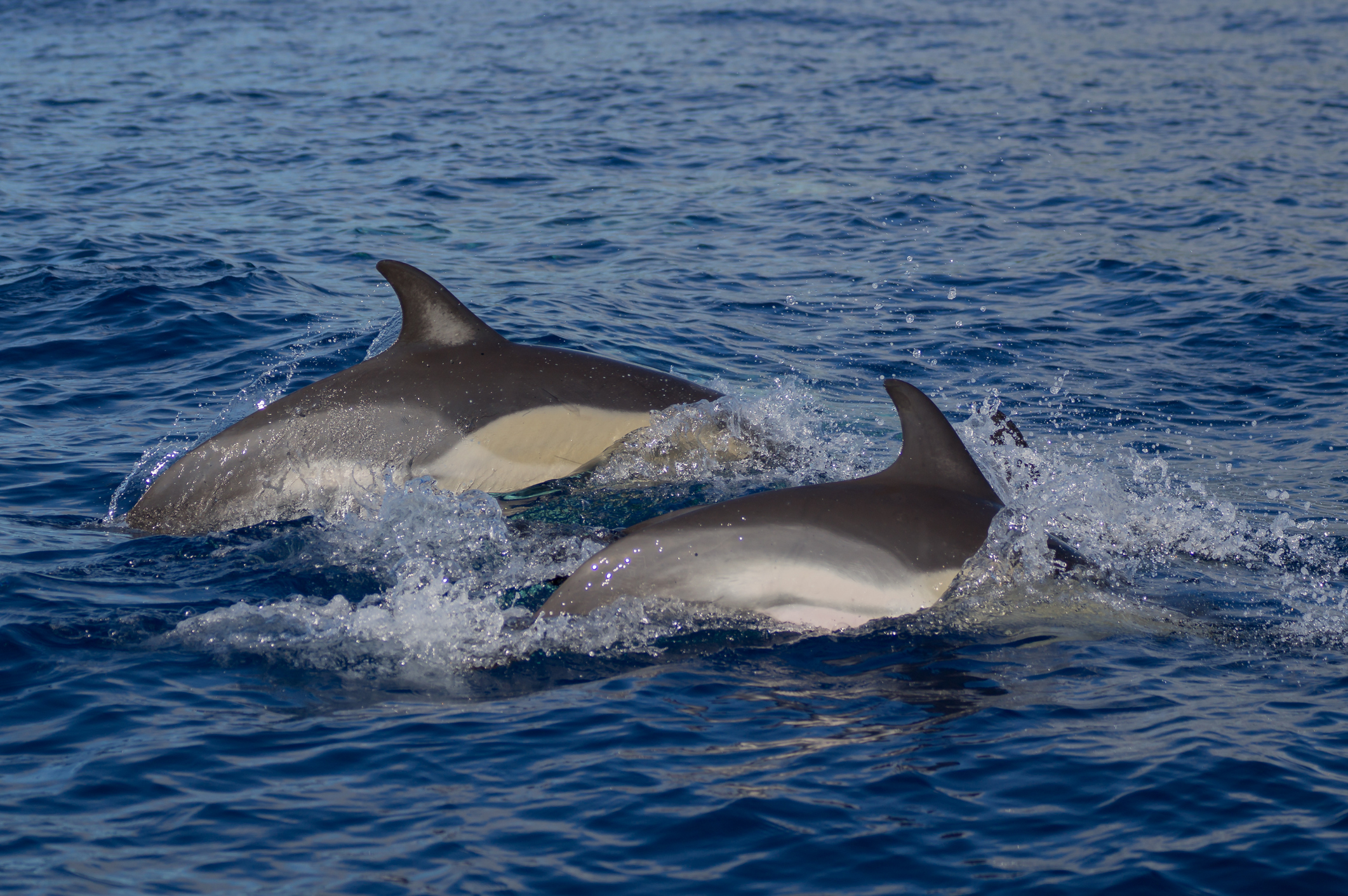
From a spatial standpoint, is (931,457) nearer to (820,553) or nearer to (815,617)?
(820,553)

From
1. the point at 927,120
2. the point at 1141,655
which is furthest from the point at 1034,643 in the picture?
the point at 927,120

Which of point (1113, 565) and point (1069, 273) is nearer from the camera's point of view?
point (1113, 565)

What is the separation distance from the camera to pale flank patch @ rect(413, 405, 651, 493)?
9867 mm

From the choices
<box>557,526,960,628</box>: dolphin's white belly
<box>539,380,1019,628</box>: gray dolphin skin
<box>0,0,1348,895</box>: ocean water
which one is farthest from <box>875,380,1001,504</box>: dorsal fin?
<box>557,526,960,628</box>: dolphin's white belly

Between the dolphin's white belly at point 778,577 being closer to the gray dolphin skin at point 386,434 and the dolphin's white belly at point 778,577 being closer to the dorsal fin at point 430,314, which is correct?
the gray dolphin skin at point 386,434

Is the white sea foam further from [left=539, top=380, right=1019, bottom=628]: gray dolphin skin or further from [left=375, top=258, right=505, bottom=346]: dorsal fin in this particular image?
[left=375, top=258, right=505, bottom=346]: dorsal fin

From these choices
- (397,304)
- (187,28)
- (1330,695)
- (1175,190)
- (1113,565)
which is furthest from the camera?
(187,28)

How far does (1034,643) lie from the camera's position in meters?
7.68

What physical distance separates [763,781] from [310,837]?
201cm

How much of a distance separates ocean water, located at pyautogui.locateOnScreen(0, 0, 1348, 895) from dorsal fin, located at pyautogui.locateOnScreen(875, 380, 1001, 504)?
1.13 ft

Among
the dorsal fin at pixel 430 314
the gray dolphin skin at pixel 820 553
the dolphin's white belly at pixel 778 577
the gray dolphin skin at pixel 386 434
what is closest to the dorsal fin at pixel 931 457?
the gray dolphin skin at pixel 820 553

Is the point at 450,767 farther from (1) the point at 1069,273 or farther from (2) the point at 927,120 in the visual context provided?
(2) the point at 927,120

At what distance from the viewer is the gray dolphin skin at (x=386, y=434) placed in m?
9.70

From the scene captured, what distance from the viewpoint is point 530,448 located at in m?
10.1
